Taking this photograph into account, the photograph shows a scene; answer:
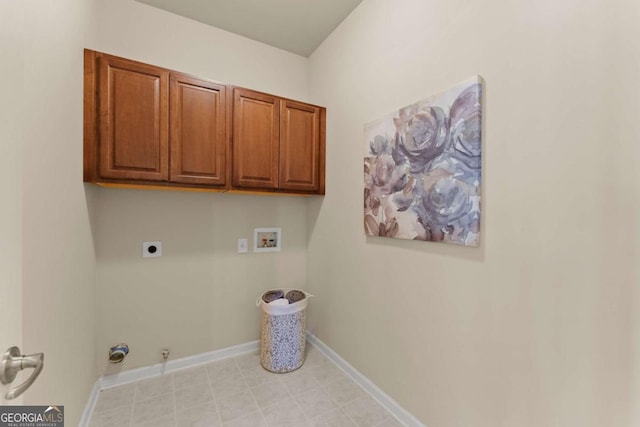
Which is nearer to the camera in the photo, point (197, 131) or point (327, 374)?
point (197, 131)

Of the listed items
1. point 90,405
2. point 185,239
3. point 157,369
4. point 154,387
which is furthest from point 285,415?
point 185,239

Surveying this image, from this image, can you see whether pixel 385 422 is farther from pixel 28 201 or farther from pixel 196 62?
pixel 196 62

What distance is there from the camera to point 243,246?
2422 millimetres

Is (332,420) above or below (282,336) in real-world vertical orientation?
below

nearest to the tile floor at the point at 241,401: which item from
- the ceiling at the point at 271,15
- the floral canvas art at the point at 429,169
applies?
the floral canvas art at the point at 429,169

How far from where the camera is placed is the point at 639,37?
2.77 feet

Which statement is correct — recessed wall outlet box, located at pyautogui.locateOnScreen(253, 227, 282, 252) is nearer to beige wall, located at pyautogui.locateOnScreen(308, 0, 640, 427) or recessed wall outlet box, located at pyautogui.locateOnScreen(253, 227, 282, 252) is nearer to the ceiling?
beige wall, located at pyautogui.locateOnScreen(308, 0, 640, 427)

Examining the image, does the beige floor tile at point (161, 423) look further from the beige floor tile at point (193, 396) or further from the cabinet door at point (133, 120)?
the cabinet door at point (133, 120)

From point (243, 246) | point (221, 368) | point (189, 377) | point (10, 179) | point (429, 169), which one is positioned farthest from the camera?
point (243, 246)

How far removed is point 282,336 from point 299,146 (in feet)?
5.17

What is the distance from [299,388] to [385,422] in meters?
0.63

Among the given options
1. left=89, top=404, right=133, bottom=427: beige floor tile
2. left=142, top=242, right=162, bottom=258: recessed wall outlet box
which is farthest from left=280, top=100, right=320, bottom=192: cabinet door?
left=89, top=404, right=133, bottom=427: beige floor tile

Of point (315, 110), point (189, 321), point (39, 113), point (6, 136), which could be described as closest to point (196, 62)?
point (315, 110)

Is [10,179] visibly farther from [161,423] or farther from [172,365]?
[172,365]
